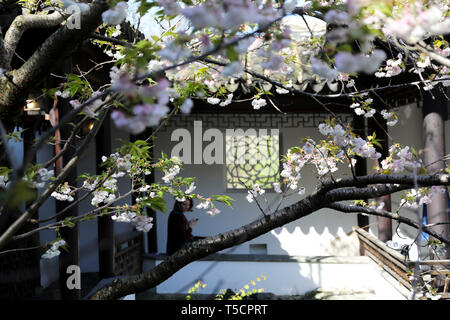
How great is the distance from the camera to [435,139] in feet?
14.5

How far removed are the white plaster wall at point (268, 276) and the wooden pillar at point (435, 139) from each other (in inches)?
79.9

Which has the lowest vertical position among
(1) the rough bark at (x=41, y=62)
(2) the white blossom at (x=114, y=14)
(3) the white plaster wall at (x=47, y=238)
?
(3) the white plaster wall at (x=47, y=238)

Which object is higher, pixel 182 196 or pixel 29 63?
pixel 29 63

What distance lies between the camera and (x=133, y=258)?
6.32 meters

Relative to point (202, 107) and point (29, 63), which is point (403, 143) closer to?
point (202, 107)

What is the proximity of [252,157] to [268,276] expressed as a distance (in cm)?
219

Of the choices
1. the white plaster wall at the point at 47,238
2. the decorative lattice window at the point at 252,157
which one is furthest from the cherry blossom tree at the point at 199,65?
the decorative lattice window at the point at 252,157

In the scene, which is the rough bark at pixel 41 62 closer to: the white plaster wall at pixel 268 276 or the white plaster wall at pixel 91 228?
the white plaster wall at pixel 268 276

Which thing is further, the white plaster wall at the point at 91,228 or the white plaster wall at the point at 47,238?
the white plaster wall at the point at 91,228

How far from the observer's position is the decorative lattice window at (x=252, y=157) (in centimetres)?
745
